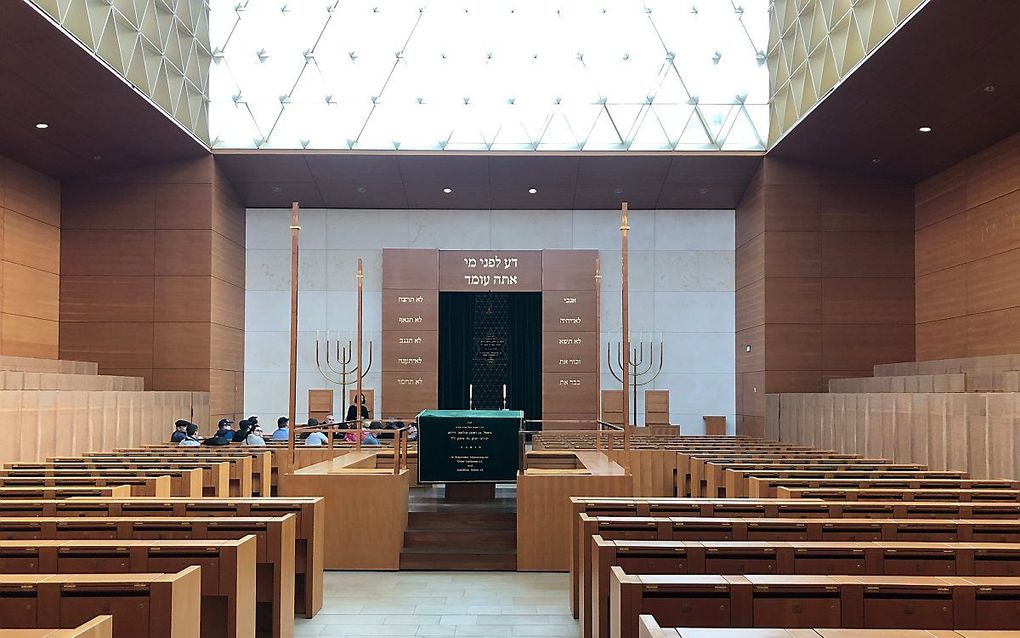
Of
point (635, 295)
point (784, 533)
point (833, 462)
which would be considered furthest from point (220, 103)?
point (784, 533)

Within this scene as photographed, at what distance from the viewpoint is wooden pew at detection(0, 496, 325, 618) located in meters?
5.45

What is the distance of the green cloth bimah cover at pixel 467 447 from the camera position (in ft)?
26.3

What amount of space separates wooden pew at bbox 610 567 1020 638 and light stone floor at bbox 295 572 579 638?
2.12 metres

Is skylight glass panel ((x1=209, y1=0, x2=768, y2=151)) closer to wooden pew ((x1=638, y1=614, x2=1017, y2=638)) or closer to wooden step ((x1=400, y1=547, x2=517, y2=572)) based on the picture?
wooden step ((x1=400, y1=547, x2=517, y2=572))

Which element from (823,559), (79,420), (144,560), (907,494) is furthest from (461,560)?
(79,420)

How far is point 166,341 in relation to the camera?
15.5m

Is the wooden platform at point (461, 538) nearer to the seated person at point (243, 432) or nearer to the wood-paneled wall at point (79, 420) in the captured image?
the seated person at point (243, 432)

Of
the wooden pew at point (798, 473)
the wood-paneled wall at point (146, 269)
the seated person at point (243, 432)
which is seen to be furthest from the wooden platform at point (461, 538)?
the wood-paneled wall at point (146, 269)

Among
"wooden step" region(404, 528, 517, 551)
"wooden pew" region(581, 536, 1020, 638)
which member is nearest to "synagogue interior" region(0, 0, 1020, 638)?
"wooden step" region(404, 528, 517, 551)

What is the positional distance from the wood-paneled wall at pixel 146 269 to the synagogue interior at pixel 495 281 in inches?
A: 2.1

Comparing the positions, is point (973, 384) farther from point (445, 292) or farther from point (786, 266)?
point (445, 292)

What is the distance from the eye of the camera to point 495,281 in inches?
699

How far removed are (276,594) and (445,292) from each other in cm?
1335

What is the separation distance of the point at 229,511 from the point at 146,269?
11.1 metres
